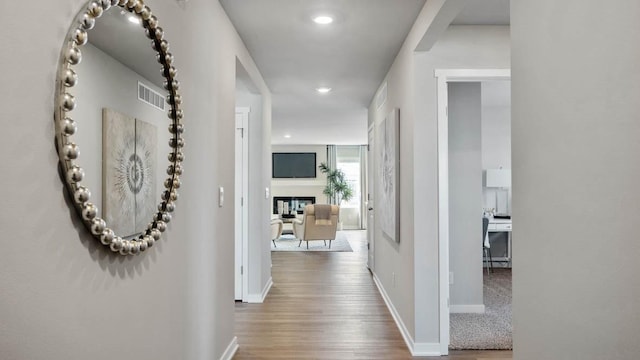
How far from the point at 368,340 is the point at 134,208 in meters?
2.53

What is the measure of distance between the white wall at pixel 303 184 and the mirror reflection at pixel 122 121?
10.5m

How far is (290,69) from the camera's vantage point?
4.45m

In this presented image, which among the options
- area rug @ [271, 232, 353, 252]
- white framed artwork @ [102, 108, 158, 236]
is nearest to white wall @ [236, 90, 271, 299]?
white framed artwork @ [102, 108, 158, 236]

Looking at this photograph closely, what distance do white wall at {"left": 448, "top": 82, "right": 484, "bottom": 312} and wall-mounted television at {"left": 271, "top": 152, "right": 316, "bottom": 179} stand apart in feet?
26.8

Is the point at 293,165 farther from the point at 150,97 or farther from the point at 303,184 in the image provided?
the point at 150,97

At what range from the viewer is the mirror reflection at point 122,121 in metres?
1.24

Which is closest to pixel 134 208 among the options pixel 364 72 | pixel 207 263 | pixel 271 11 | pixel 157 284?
pixel 157 284

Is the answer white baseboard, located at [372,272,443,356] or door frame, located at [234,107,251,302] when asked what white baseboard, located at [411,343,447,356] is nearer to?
white baseboard, located at [372,272,443,356]

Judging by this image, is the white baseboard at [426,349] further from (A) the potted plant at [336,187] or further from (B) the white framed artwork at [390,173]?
(A) the potted plant at [336,187]

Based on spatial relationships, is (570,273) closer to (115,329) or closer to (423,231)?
(115,329)

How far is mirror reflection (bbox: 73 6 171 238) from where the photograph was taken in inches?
48.8

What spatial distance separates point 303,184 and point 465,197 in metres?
8.29

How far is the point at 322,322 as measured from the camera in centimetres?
396

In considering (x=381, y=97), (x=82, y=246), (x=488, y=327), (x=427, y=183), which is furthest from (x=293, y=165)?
(x=82, y=246)
